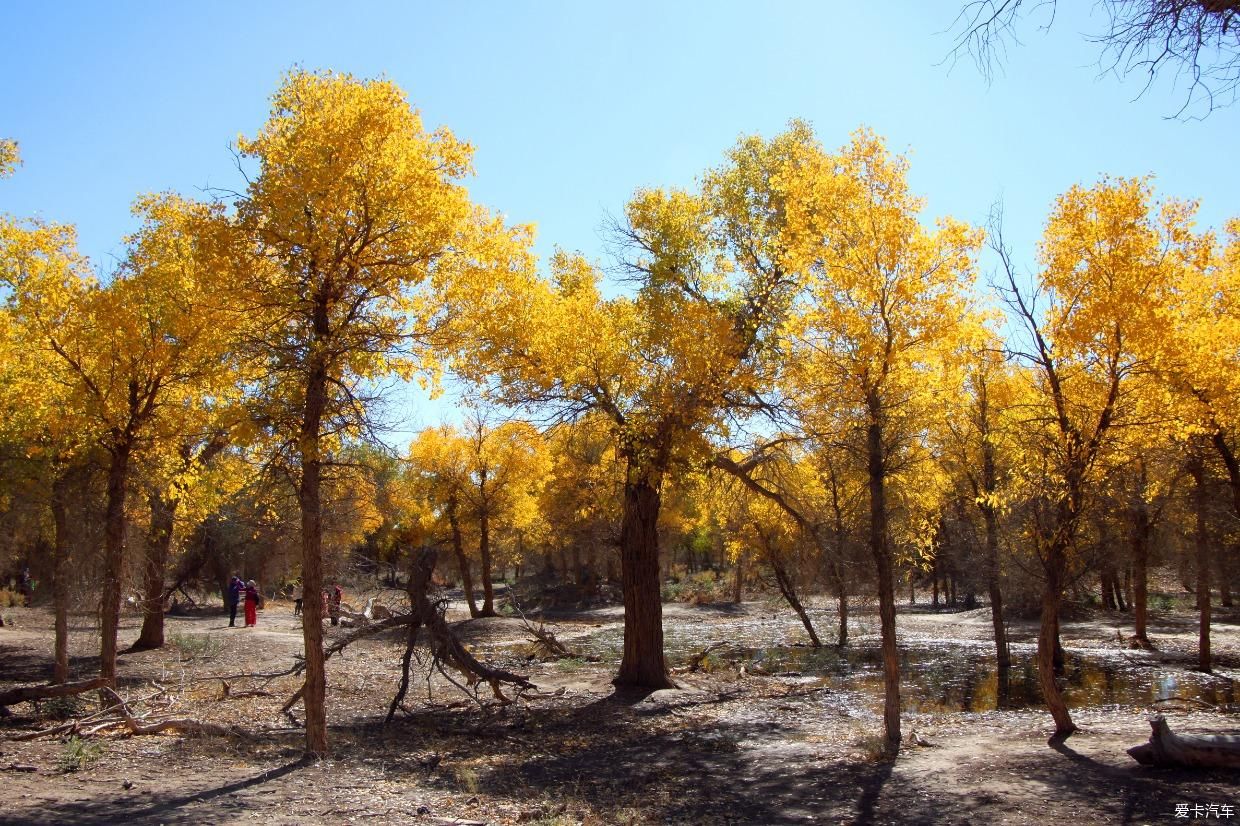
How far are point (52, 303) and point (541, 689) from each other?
11.3m

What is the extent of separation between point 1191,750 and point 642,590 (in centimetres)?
980

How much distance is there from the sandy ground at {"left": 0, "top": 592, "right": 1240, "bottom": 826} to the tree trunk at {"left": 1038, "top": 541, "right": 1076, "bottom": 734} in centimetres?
36

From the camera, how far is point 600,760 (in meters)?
11.8

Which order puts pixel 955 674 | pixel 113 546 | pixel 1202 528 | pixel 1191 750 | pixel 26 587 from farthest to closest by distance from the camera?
pixel 26 587 < pixel 955 674 < pixel 1202 528 < pixel 113 546 < pixel 1191 750

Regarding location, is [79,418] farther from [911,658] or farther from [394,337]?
[911,658]

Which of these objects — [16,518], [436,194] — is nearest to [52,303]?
[436,194]

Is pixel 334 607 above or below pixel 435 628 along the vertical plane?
below

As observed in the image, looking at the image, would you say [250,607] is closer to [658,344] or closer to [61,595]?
[61,595]

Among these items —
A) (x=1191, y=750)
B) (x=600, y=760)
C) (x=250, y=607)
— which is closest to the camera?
(x=1191, y=750)

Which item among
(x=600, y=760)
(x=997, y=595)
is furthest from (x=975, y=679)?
(x=600, y=760)

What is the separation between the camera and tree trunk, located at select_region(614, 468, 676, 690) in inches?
671

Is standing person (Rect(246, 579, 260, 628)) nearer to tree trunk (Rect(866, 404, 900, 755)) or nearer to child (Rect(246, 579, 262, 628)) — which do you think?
child (Rect(246, 579, 262, 628))

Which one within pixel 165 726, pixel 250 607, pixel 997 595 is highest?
pixel 997 595

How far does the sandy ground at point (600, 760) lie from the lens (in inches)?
328
